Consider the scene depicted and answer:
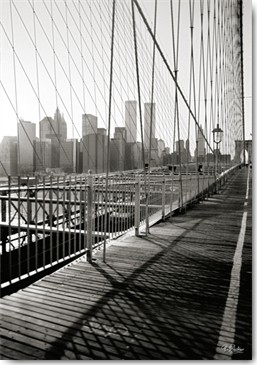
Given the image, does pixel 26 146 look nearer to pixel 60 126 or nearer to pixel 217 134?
pixel 60 126

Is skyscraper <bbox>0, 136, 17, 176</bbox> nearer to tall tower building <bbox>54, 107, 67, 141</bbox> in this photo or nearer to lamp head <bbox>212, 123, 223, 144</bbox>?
tall tower building <bbox>54, 107, 67, 141</bbox>

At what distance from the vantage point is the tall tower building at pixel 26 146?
851 cm

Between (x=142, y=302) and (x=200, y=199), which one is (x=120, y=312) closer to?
(x=142, y=302)

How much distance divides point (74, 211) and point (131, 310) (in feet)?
8.02
